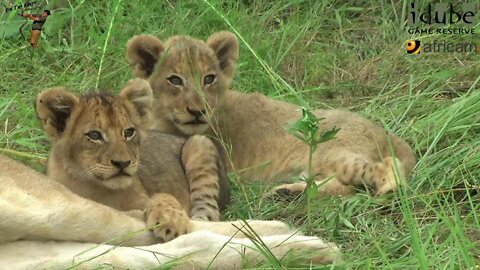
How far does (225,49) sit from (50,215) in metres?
2.08

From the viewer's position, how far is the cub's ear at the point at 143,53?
5.89 m

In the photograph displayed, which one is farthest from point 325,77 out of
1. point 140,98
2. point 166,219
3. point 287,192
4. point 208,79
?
point 166,219

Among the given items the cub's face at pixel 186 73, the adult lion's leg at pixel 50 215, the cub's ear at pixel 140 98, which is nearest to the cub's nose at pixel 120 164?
the adult lion's leg at pixel 50 215

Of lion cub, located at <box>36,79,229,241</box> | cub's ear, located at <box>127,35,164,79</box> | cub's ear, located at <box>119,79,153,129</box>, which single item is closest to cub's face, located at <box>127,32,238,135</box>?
cub's ear, located at <box>127,35,164,79</box>

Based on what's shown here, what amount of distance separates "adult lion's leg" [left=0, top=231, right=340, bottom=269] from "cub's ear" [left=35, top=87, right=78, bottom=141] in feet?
2.42

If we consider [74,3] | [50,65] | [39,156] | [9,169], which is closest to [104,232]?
[9,169]

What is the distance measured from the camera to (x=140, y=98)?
201 inches

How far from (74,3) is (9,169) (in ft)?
10.5

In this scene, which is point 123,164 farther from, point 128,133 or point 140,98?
point 140,98

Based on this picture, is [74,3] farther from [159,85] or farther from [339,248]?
[339,248]

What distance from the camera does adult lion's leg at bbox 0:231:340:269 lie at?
4.21 metres

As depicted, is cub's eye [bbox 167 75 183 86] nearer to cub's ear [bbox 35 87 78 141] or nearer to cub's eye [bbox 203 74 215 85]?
cub's eye [bbox 203 74 215 85]

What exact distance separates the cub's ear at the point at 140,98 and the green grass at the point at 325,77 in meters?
0.58

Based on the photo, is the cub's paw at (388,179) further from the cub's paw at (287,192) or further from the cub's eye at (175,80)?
the cub's eye at (175,80)
